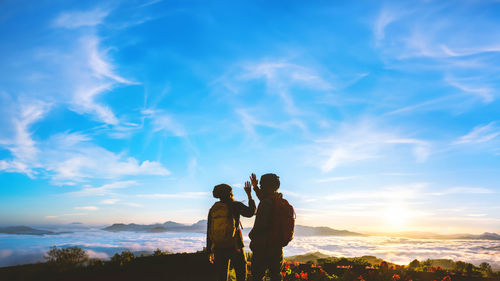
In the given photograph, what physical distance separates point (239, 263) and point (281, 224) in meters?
1.28

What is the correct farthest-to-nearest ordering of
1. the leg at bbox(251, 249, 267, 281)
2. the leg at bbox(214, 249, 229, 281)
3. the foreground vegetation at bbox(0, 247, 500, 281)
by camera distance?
the foreground vegetation at bbox(0, 247, 500, 281) → the leg at bbox(214, 249, 229, 281) → the leg at bbox(251, 249, 267, 281)

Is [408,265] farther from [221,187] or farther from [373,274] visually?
[221,187]

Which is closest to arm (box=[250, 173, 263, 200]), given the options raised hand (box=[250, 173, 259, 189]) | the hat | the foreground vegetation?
raised hand (box=[250, 173, 259, 189])

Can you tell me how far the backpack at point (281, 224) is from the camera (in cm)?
529

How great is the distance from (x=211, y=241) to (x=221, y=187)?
3.48ft

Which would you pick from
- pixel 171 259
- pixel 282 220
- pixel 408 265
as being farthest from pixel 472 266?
pixel 171 259

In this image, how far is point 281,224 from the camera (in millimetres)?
5336

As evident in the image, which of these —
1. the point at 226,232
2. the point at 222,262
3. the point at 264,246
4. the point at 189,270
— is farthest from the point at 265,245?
the point at 189,270

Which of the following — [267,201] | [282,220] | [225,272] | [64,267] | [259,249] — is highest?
[267,201]

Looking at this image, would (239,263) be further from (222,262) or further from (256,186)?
(256,186)

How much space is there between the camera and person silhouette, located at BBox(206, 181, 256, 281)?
229 inches

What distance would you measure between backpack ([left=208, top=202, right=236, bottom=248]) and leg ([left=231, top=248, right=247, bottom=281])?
22cm

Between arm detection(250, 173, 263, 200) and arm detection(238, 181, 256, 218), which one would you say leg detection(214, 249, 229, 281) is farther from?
arm detection(250, 173, 263, 200)

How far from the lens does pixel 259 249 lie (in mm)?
5250
